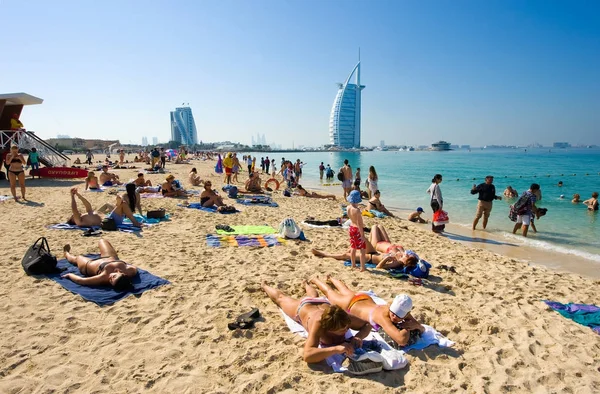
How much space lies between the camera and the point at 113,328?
3.24 m

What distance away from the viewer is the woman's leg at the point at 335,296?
356 centimetres

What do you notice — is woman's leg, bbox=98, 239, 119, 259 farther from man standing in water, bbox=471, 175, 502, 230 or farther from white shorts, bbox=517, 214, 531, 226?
white shorts, bbox=517, 214, 531, 226

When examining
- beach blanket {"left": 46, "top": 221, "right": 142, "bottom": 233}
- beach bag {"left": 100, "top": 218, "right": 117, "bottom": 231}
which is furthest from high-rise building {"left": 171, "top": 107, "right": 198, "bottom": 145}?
beach bag {"left": 100, "top": 218, "right": 117, "bottom": 231}

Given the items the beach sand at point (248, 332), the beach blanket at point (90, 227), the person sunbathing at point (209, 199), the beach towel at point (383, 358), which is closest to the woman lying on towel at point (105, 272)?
the beach sand at point (248, 332)

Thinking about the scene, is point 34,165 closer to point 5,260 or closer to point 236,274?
point 5,260

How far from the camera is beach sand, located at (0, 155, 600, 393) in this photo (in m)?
2.62

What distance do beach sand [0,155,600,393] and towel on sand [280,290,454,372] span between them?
7 centimetres

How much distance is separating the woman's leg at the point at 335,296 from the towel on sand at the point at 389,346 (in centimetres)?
35

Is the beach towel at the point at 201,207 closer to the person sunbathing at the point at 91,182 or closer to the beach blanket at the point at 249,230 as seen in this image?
the beach blanket at the point at 249,230

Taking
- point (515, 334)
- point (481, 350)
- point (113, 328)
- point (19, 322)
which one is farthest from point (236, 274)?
point (515, 334)

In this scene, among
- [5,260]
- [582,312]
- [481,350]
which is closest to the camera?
[481,350]

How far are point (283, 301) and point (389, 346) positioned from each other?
1.23m

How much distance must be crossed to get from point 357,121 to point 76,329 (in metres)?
135

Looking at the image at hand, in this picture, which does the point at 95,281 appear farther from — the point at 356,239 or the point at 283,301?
the point at 356,239
